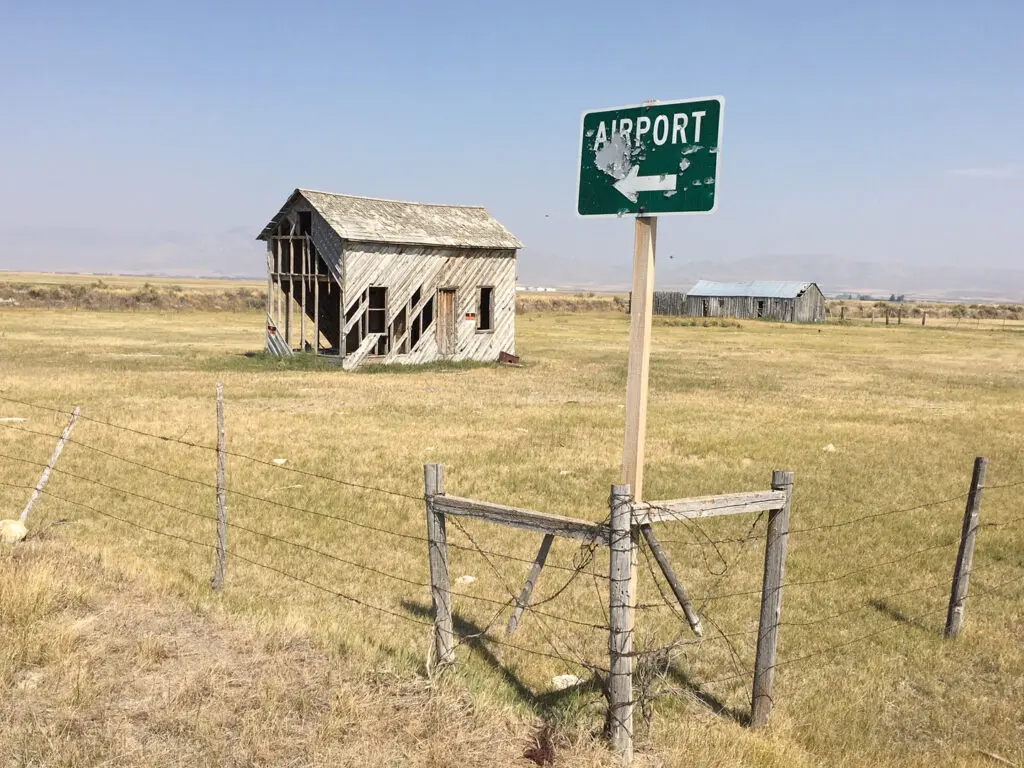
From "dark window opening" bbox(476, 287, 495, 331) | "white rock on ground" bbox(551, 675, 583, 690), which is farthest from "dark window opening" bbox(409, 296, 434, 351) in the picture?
"white rock on ground" bbox(551, 675, 583, 690)

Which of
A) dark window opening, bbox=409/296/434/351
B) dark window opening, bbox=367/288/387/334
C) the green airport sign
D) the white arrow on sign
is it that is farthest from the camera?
dark window opening, bbox=367/288/387/334

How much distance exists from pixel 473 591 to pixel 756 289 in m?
65.6

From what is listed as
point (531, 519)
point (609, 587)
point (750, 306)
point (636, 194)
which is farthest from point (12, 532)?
point (750, 306)

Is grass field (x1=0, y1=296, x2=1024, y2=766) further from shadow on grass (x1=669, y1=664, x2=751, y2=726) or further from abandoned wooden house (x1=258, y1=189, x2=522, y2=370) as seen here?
abandoned wooden house (x1=258, y1=189, x2=522, y2=370)

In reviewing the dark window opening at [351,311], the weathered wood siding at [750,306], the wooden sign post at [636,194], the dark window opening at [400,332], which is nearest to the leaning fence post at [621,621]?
the wooden sign post at [636,194]

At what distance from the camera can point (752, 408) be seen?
2028 centimetres

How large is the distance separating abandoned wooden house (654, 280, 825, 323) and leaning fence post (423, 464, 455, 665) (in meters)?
65.7

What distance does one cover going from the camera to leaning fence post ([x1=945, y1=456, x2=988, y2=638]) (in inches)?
294

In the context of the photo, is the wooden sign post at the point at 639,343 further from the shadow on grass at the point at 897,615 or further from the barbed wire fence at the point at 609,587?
the shadow on grass at the point at 897,615

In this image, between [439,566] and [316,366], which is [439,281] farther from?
[439,566]

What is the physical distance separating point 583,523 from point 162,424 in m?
12.7

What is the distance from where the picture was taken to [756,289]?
231 ft

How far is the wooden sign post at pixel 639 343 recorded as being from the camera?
4898 mm

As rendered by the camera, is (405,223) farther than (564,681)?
Yes
